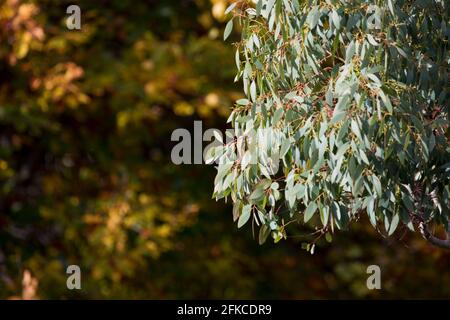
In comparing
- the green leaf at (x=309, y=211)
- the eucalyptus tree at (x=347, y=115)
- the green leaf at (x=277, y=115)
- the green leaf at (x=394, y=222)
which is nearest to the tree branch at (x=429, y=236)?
the eucalyptus tree at (x=347, y=115)

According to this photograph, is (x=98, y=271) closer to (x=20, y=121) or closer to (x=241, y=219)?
(x=20, y=121)

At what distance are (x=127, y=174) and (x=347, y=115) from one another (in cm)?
651

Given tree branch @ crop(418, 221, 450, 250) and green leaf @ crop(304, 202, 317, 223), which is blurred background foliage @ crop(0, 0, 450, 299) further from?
green leaf @ crop(304, 202, 317, 223)

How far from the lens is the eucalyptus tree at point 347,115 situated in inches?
138

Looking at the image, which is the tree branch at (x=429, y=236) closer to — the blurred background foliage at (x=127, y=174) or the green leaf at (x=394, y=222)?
the green leaf at (x=394, y=222)

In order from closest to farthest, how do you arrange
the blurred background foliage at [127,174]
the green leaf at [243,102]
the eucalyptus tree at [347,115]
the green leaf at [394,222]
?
the eucalyptus tree at [347,115] < the green leaf at [394,222] < the green leaf at [243,102] < the blurred background foliage at [127,174]

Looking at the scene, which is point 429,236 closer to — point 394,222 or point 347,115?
point 394,222

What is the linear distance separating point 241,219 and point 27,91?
561 centimetres

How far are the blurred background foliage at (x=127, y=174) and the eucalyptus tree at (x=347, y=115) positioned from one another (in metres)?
3.91

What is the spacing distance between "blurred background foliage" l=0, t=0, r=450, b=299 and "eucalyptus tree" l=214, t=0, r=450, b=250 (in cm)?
391

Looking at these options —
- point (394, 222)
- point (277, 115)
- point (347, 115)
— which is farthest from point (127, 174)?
point (347, 115)

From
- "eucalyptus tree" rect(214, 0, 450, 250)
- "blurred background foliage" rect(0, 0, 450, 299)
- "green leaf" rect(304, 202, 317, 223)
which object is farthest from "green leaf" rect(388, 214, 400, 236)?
"blurred background foliage" rect(0, 0, 450, 299)

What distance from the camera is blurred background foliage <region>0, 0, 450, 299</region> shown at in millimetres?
8734
